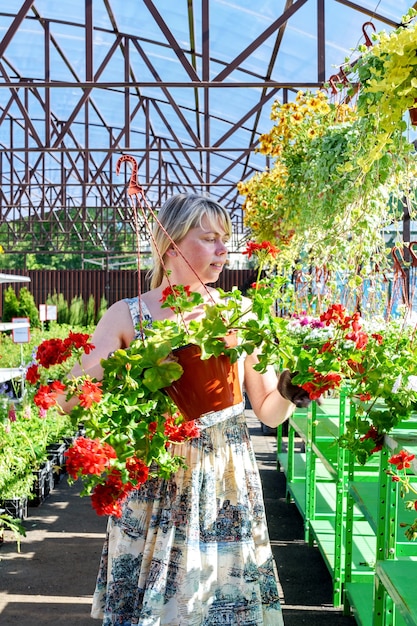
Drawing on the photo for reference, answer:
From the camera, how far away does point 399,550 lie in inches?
95.9

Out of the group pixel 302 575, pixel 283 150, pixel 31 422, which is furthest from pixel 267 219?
pixel 302 575

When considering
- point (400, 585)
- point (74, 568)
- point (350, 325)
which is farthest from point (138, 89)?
point (400, 585)

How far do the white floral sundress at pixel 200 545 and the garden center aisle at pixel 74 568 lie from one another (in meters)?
1.54

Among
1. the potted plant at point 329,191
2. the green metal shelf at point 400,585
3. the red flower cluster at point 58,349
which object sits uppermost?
the potted plant at point 329,191

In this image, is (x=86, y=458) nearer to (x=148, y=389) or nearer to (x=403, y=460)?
(x=148, y=389)

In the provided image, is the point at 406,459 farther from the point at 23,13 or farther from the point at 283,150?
the point at 23,13

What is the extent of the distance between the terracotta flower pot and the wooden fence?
16.7m

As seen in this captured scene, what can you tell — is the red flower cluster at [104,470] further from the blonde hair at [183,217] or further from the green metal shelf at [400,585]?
the green metal shelf at [400,585]

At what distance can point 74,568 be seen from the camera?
12.4ft

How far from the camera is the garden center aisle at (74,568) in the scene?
3.21 m

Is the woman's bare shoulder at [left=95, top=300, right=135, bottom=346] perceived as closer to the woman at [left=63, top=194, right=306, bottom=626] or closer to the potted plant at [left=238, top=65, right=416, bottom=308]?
the woman at [left=63, top=194, right=306, bottom=626]

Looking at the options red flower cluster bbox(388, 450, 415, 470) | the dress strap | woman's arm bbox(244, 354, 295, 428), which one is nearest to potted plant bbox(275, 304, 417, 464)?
woman's arm bbox(244, 354, 295, 428)

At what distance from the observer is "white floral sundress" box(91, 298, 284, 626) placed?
1.63m

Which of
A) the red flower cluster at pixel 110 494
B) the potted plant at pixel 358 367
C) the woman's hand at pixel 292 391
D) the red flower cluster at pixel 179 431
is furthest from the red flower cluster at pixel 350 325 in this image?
the red flower cluster at pixel 110 494
